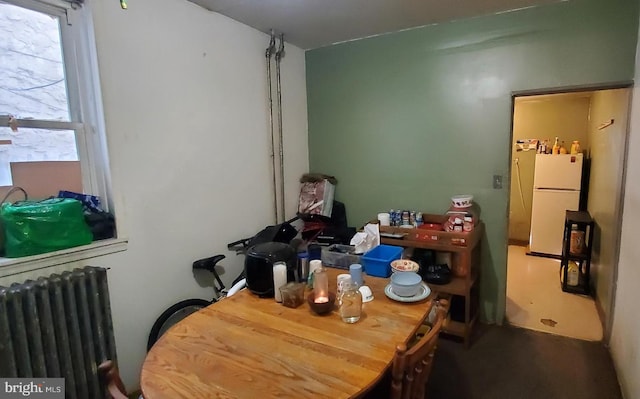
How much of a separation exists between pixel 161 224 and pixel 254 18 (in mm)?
1698

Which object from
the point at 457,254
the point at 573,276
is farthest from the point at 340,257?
the point at 573,276

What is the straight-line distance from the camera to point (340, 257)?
210 centimetres

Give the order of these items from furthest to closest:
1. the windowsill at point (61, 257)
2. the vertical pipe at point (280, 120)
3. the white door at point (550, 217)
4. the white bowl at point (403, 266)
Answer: the white door at point (550, 217) → the vertical pipe at point (280, 120) → the white bowl at point (403, 266) → the windowsill at point (61, 257)

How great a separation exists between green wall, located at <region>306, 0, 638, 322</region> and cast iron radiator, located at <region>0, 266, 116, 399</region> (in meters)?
2.26

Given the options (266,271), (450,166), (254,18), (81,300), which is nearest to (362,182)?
(450,166)

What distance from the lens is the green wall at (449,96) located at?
2.42 meters

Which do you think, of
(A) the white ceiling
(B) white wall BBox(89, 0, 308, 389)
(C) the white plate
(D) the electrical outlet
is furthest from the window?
(D) the electrical outlet

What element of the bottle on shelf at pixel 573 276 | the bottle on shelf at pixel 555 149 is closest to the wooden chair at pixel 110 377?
the bottle on shelf at pixel 573 276

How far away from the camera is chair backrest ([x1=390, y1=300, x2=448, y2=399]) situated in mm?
1046

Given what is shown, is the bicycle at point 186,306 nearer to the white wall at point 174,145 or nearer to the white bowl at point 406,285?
the white wall at point 174,145

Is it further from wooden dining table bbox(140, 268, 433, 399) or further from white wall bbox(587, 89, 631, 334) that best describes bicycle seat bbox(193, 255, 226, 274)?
white wall bbox(587, 89, 631, 334)

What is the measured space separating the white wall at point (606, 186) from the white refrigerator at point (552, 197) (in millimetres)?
282

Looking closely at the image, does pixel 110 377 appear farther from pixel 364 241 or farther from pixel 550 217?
pixel 550 217

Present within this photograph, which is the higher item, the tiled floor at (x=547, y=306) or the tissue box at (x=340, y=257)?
the tissue box at (x=340, y=257)
